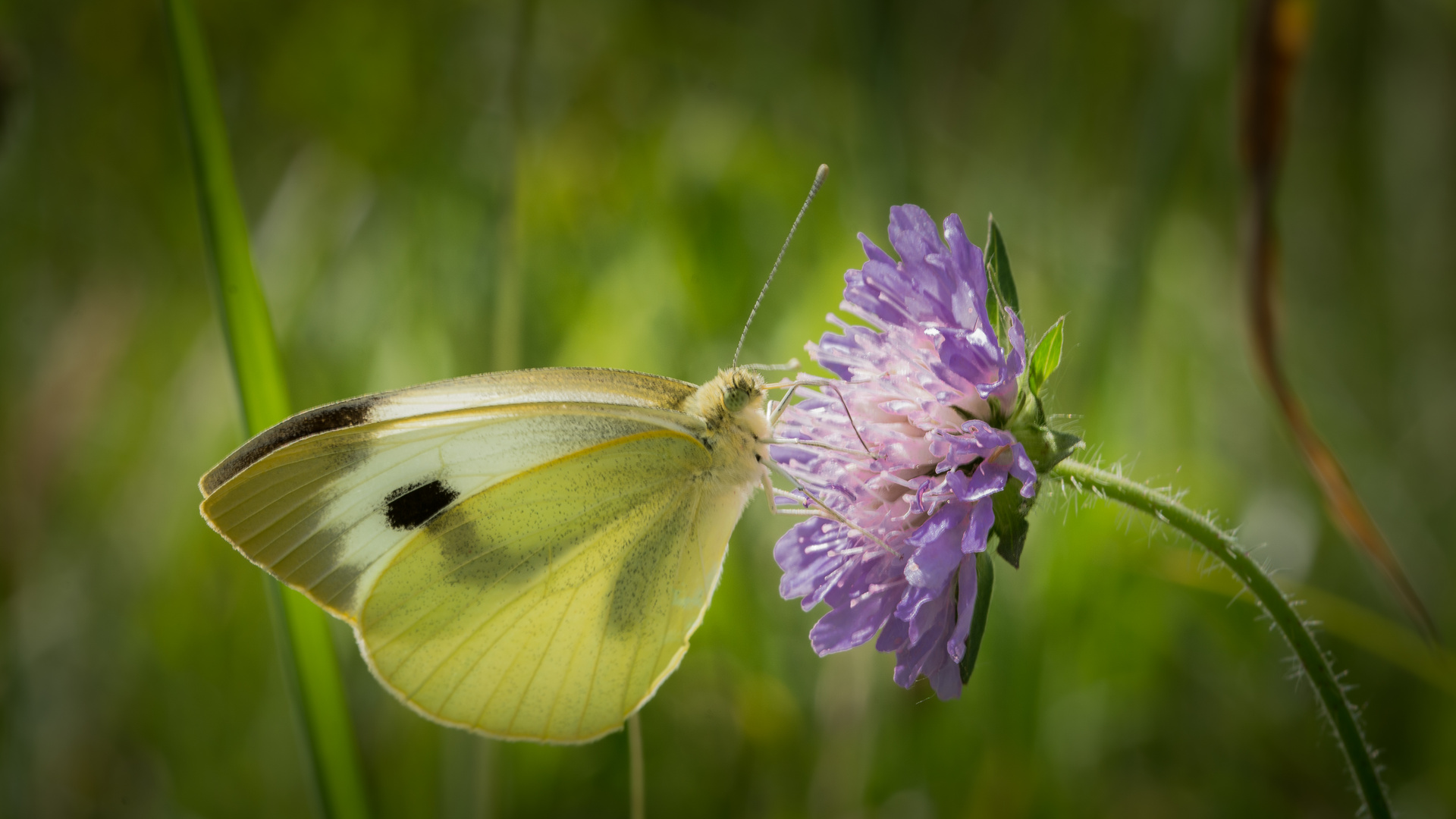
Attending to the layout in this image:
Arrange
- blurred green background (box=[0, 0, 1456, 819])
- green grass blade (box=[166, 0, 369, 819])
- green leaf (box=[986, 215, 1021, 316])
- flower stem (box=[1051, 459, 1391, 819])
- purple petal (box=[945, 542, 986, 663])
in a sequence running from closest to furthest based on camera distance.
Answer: flower stem (box=[1051, 459, 1391, 819])
purple petal (box=[945, 542, 986, 663])
green leaf (box=[986, 215, 1021, 316])
green grass blade (box=[166, 0, 369, 819])
blurred green background (box=[0, 0, 1456, 819])

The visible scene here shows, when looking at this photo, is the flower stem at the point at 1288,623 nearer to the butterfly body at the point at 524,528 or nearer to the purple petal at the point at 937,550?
the purple petal at the point at 937,550

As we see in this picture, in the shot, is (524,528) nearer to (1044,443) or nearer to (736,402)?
(736,402)

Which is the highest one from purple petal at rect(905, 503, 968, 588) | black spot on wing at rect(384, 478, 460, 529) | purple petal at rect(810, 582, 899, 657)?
black spot on wing at rect(384, 478, 460, 529)

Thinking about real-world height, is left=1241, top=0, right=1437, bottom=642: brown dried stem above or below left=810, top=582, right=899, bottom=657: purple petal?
above

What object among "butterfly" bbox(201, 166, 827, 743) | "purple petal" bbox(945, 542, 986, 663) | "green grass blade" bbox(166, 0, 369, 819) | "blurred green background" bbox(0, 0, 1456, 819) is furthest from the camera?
"blurred green background" bbox(0, 0, 1456, 819)

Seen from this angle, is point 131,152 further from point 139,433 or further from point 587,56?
point 587,56

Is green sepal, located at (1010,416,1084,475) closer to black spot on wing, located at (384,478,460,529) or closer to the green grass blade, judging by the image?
black spot on wing, located at (384,478,460,529)

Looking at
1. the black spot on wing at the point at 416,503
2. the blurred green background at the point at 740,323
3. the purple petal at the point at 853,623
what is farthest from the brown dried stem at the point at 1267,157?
the black spot on wing at the point at 416,503

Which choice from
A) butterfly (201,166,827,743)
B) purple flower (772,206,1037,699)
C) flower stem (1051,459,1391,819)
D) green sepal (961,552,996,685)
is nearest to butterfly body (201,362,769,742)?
butterfly (201,166,827,743)

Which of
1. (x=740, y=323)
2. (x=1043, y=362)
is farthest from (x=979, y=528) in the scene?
(x=740, y=323)
